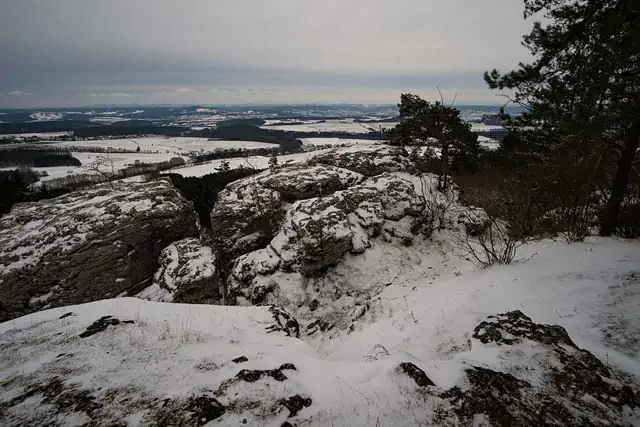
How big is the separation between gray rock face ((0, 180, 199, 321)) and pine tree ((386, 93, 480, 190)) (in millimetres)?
13269

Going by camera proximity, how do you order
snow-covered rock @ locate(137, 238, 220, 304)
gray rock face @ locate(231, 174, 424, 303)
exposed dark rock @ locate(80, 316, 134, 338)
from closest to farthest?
exposed dark rock @ locate(80, 316, 134, 338) < snow-covered rock @ locate(137, 238, 220, 304) < gray rock face @ locate(231, 174, 424, 303)

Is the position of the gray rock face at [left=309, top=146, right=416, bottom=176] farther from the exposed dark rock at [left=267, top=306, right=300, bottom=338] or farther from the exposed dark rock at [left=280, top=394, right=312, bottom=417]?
the exposed dark rock at [left=280, top=394, right=312, bottom=417]

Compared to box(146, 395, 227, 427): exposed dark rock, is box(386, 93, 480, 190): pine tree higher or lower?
higher

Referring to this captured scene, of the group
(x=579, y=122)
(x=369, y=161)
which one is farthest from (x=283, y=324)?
(x=369, y=161)

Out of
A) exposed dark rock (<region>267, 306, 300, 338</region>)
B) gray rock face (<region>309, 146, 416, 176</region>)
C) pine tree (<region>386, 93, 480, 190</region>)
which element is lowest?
exposed dark rock (<region>267, 306, 300, 338</region>)

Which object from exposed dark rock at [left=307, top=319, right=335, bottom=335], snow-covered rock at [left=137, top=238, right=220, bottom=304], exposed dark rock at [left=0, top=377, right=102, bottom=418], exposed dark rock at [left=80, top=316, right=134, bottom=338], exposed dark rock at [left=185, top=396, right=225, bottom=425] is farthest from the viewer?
snow-covered rock at [left=137, top=238, right=220, bottom=304]

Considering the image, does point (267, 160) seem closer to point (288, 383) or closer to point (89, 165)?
point (89, 165)

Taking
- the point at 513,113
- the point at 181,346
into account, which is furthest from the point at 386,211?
the point at 181,346

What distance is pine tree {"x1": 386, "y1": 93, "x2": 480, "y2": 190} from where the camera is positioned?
1611cm

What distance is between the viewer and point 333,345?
8.26 m

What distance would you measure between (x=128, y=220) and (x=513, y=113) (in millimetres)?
15927

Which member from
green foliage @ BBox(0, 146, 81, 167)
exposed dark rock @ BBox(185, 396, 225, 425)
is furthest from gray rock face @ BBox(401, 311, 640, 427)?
green foliage @ BBox(0, 146, 81, 167)

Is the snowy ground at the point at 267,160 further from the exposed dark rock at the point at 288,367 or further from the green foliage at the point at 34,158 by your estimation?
the green foliage at the point at 34,158

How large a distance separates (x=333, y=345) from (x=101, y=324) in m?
5.61
